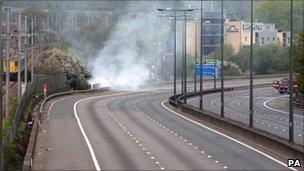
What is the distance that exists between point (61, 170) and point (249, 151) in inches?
399

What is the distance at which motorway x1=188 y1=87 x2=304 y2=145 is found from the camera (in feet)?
164

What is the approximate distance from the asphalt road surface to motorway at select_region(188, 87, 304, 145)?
182 inches

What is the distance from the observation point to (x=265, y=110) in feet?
245

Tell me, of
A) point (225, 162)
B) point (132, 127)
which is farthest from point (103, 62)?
point (225, 162)

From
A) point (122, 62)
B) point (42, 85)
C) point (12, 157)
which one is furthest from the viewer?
point (122, 62)

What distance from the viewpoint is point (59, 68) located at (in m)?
112

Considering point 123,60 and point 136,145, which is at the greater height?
point 123,60

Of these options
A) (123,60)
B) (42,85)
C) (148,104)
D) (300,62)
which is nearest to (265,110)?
(300,62)

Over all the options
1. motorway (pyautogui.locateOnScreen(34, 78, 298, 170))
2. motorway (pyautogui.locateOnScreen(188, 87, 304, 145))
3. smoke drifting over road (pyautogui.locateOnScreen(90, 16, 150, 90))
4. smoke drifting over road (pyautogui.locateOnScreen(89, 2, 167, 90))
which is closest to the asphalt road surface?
motorway (pyautogui.locateOnScreen(34, 78, 298, 170))

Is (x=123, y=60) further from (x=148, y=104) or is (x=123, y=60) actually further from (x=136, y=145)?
(x=136, y=145)

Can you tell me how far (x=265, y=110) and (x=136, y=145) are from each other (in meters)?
37.5

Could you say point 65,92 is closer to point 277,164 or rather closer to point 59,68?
point 59,68

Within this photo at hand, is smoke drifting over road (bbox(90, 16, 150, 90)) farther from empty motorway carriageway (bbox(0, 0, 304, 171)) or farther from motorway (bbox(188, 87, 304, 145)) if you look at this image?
motorway (bbox(188, 87, 304, 145))

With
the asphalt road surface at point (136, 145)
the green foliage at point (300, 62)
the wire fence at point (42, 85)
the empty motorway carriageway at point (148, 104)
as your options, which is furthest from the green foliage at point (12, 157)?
the green foliage at point (300, 62)
